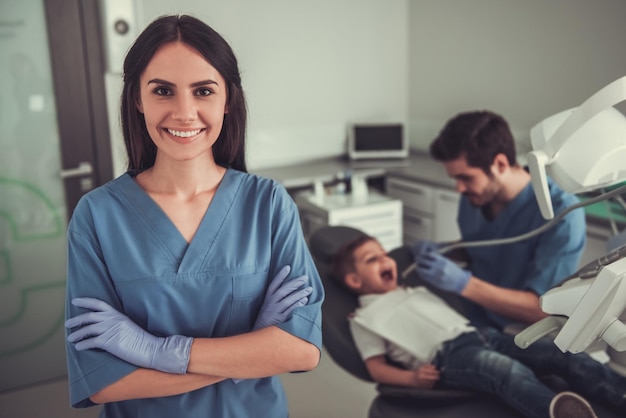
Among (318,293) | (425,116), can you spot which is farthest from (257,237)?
(425,116)

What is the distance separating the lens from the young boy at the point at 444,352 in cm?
154

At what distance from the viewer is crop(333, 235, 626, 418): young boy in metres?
1.54

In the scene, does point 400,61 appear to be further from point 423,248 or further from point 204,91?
point 204,91

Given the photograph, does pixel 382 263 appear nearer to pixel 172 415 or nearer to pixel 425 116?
pixel 172 415

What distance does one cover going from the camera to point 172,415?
1.10 metres

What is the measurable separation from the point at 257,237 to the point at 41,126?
210cm

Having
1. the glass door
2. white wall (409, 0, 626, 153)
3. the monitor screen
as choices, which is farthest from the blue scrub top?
the glass door

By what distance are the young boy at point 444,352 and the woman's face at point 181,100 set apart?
105cm

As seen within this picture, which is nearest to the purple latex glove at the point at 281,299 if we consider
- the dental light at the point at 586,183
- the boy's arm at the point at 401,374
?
the dental light at the point at 586,183

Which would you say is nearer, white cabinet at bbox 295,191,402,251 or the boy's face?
the boy's face

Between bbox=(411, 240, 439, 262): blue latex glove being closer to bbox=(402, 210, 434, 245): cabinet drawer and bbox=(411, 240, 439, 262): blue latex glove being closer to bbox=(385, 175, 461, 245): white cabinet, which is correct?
bbox=(385, 175, 461, 245): white cabinet

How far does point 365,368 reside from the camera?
191 cm

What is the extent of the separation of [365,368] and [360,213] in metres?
1.62

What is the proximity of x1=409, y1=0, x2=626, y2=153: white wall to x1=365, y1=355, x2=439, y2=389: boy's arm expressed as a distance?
198 centimetres
